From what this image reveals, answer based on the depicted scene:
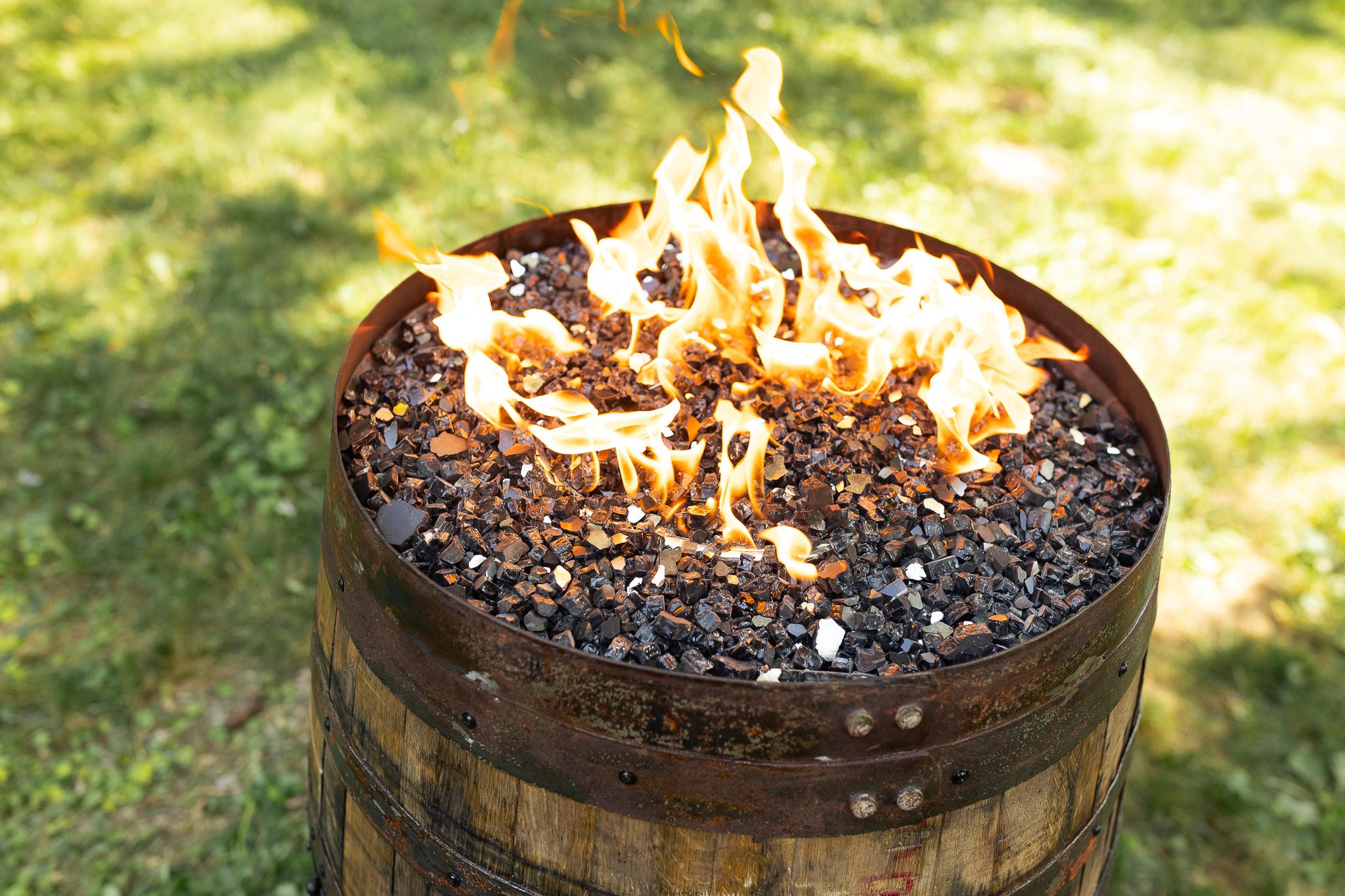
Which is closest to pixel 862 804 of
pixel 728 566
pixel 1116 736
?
pixel 728 566

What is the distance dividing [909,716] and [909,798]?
169mm

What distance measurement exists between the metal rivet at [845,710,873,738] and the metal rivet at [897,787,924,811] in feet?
0.53

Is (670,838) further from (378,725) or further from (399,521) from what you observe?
(399,521)

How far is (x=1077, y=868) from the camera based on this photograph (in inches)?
82.6

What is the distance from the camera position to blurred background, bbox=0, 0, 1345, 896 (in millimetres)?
3375

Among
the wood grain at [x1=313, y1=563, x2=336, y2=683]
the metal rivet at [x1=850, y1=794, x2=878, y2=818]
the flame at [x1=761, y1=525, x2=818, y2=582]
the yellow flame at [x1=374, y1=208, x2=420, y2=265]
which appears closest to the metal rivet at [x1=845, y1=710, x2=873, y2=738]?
the metal rivet at [x1=850, y1=794, x2=878, y2=818]

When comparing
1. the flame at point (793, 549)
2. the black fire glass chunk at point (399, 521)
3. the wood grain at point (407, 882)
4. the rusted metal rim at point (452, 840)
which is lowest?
the wood grain at point (407, 882)

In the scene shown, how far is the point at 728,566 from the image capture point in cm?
196

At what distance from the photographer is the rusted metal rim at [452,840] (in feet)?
6.03

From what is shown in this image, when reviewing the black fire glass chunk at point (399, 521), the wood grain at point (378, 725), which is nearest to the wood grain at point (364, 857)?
the wood grain at point (378, 725)

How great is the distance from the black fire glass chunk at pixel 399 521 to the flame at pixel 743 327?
295 mm

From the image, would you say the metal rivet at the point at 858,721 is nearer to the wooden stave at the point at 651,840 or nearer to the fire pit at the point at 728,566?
the fire pit at the point at 728,566

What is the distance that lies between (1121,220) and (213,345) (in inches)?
190

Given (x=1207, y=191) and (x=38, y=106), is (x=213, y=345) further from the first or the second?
(x=1207, y=191)
